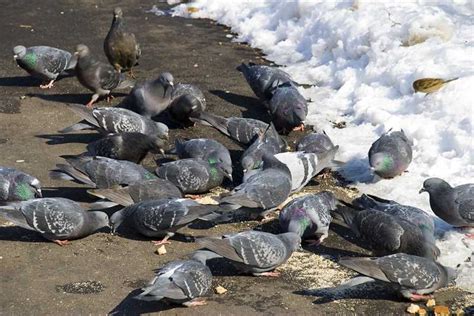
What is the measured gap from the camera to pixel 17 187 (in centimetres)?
730

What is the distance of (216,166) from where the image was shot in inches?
313

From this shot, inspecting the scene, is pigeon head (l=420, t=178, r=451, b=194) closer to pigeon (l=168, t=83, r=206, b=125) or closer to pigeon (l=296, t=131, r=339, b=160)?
pigeon (l=296, t=131, r=339, b=160)

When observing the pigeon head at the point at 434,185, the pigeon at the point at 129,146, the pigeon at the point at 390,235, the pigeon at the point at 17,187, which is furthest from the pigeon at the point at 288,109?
the pigeon at the point at 17,187

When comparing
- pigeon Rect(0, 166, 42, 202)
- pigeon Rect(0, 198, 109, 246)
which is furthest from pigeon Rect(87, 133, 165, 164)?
Answer: pigeon Rect(0, 198, 109, 246)

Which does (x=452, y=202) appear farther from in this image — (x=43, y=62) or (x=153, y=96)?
(x=43, y=62)

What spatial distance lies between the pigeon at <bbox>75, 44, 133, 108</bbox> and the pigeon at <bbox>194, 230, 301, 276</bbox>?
4.03 meters

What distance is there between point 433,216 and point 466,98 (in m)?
1.94

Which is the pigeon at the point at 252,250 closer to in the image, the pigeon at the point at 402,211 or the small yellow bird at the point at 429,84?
the pigeon at the point at 402,211

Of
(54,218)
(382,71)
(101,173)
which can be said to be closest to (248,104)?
(382,71)

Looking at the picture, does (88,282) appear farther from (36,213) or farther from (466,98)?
(466,98)

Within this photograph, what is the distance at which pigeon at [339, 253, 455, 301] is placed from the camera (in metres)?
6.07

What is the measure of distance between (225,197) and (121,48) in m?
4.15

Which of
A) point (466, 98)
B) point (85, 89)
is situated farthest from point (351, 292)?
point (85, 89)

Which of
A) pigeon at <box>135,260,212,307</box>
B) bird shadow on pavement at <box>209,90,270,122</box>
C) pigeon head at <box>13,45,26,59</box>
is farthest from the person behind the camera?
pigeon head at <box>13,45,26,59</box>
